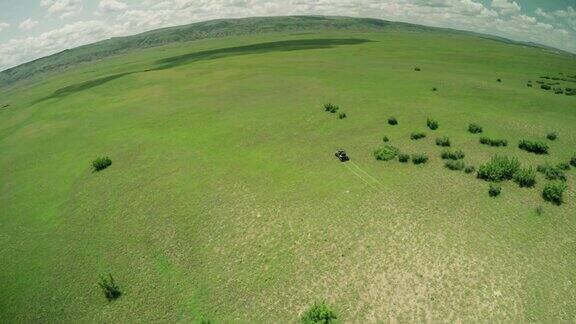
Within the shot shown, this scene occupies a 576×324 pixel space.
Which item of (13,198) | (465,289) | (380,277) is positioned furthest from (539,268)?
(13,198)

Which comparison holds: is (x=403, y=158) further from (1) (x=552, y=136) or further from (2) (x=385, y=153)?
(1) (x=552, y=136)

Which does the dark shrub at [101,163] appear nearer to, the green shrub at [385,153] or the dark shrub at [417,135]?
the green shrub at [385,153]

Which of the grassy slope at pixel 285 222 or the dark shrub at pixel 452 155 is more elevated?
the dark shrub at pixel 452 155

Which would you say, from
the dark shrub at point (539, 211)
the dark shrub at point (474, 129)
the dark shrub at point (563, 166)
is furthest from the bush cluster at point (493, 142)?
the dark shrub at point (539, 211)

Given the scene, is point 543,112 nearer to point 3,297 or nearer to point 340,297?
point 340,297

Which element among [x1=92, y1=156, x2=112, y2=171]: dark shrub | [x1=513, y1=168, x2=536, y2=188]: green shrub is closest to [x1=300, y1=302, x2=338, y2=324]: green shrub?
[x1=513, y1=168, x2=536, y2=188]: green shrub

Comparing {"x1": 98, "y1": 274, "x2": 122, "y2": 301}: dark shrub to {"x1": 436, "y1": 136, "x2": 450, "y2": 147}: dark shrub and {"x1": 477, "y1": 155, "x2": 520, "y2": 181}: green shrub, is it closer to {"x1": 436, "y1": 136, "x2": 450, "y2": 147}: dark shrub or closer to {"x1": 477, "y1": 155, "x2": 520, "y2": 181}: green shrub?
{"x1": 477, "y1": 155, "x2": 520, "y2": 181}: green shrub

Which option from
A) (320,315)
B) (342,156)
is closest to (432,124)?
(342,156)
